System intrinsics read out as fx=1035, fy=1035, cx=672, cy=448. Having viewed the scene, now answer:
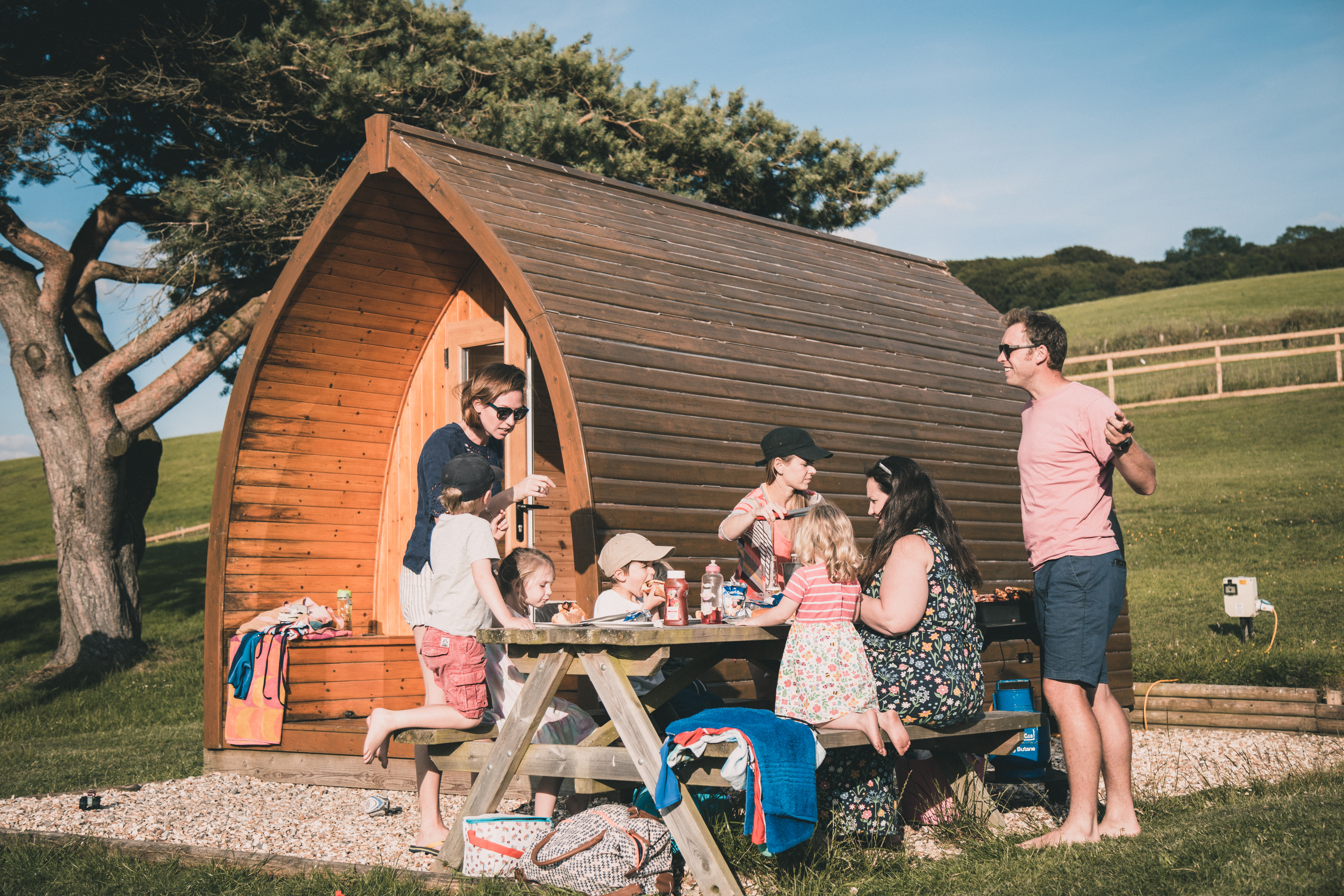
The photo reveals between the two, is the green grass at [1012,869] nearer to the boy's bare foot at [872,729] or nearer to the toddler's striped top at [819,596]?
the boy's bare foot at [872,729]

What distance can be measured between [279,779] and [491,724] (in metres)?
2.93

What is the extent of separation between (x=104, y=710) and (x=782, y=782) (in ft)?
32.0

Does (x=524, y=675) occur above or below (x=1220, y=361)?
below

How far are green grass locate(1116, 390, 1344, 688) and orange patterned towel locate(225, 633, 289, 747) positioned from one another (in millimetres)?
6762

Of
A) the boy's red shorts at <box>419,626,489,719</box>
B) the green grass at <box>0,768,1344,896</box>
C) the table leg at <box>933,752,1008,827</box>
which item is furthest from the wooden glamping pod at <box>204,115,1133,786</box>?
the green grass at <box>0,768,1344,896</box>

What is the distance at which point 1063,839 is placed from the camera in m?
3.95

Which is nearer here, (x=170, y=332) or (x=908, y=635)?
(x=908, y=635)

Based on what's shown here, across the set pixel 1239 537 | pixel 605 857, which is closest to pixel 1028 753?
pixel 605 857

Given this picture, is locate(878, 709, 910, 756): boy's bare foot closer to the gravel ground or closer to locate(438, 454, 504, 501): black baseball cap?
the gravel ground

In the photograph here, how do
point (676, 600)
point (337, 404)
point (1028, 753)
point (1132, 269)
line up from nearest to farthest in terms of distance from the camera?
point (676, 600) → point (1028, 753) → point (337, 404) → point (1132, 269)

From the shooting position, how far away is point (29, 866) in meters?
4.19

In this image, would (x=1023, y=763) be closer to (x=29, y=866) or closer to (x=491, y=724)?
(x=491, y=724)

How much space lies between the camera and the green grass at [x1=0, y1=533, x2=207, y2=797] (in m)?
7.32

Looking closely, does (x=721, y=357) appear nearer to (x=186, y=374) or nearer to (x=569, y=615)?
(x=569, y=615)
